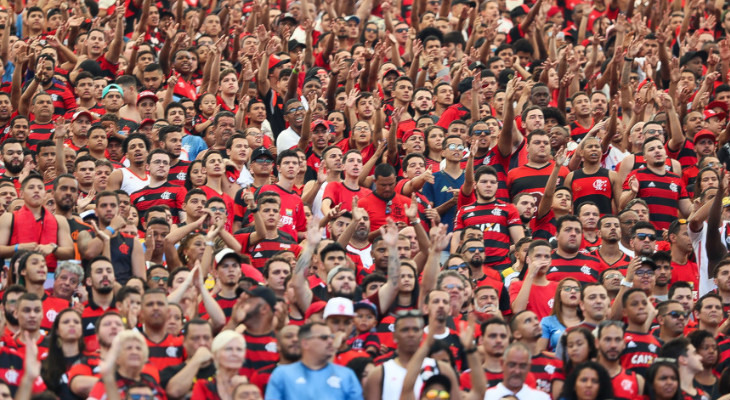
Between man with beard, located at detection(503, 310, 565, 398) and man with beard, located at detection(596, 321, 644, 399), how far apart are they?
1.14 feet

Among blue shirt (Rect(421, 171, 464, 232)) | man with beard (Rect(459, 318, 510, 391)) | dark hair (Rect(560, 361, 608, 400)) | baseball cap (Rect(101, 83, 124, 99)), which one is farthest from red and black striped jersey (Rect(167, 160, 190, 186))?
dark hair (Rect(560, 361, 608, 400))

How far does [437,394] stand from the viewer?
34.7 ft

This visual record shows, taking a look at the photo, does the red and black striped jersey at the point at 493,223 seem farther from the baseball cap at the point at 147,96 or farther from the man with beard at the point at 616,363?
the baseball cap at the point at 147,96

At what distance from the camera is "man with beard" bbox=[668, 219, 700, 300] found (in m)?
14.0

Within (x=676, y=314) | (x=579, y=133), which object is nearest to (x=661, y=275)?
(x=676, y=314)

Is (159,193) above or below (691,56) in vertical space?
below

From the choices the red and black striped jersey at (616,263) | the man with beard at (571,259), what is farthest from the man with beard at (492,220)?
the red and black striped jersey at (616,263)

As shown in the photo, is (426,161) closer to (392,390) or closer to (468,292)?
(468,292)

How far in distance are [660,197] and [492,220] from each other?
2025mm

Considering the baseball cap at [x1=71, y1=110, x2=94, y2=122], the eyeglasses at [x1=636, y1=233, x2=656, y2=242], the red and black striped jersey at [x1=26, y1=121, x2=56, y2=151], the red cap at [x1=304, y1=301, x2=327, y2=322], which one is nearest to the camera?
the red cap at [x1=304, y1=301, x2=327, y2=322]

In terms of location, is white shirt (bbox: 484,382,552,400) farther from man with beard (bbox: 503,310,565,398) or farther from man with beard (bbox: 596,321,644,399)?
man with beard (bbox: 596,321,644,399)

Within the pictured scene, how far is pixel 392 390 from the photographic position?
10727mm

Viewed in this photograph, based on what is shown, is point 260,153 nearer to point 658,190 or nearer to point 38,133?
point 38,133

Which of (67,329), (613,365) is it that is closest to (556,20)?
(613,365)
